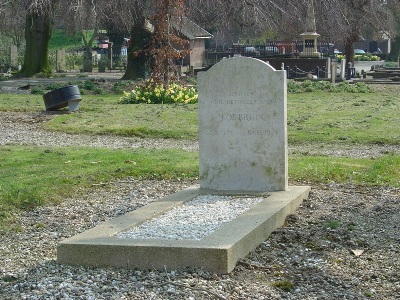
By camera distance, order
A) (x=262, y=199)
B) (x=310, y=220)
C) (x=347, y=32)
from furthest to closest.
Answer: (x=347, y=32)
(x=262, y=199)
(x=310, y=220)

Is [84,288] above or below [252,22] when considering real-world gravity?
below

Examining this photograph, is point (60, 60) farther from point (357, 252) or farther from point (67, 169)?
point (357, 252)

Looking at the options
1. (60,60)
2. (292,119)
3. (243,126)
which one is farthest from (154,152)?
(60,60)

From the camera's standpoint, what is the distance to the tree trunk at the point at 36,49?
37.6m

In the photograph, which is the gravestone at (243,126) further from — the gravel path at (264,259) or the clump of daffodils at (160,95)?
the clump of daffodils at (160,95)

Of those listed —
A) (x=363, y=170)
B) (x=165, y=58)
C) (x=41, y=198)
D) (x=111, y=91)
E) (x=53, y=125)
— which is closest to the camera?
(x=41, y=198)

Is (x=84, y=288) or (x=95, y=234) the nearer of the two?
(x=84, y=288)

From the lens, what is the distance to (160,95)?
22516 mm

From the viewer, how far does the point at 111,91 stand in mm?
28578

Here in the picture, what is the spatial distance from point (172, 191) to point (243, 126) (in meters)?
1.46

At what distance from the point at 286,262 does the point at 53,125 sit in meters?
11.7

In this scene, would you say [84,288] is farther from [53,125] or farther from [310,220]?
[53,125]

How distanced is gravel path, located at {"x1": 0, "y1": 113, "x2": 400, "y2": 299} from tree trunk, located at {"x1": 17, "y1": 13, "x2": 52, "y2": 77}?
28251 millimetres

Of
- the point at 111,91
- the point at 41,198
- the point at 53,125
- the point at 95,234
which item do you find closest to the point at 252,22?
the point at 111,91
